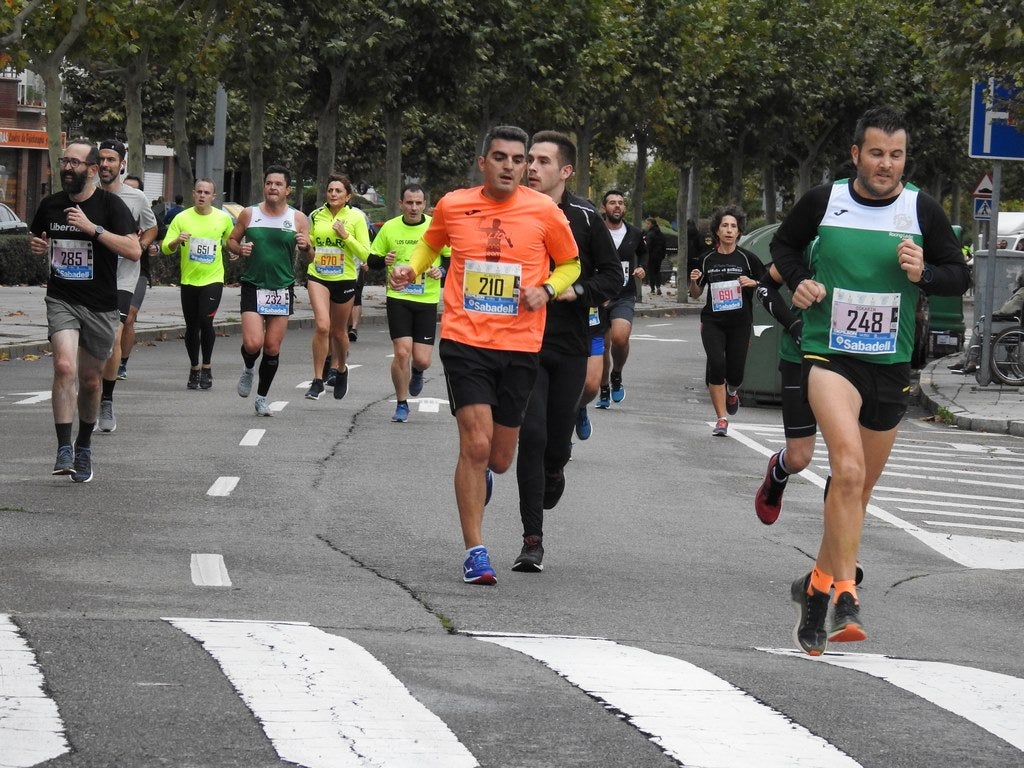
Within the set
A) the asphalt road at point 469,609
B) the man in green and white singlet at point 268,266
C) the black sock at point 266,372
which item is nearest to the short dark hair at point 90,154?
the asphalt road at point 469,609

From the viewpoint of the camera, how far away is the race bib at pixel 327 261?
1709 centimetres

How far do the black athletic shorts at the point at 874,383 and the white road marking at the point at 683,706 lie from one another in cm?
134

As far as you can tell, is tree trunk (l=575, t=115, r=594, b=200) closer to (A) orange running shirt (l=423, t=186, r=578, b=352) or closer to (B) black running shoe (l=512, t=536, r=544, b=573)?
(B) black running shoe (l=512, t=536, r=544, b=573)

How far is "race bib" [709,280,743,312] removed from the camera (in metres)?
16.1

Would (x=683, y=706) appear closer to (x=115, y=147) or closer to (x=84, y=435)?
(x=84, y=435)

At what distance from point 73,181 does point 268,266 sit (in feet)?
16.3

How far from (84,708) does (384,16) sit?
2979cm

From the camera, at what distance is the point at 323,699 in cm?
566

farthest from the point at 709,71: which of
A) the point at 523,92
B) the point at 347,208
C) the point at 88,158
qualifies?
the point at 88,158

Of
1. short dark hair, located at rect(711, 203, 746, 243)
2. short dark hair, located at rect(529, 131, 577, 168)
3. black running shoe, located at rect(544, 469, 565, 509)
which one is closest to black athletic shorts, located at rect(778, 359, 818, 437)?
black running shoe, located at rect(544, 469, 565, 509)

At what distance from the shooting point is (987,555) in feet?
33.8

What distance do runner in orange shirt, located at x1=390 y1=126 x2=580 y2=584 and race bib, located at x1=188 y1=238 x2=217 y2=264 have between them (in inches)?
393

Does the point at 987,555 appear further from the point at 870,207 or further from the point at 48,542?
the point at 48,542

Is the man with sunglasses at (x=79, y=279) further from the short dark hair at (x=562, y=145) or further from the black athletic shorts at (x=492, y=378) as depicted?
the black athletic shorts at (x=492, y=378)
